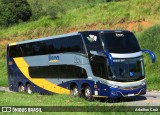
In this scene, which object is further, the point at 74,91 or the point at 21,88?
the point at 21,88

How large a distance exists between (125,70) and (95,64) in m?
1.60

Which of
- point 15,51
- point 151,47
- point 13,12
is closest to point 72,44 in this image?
point 15,51

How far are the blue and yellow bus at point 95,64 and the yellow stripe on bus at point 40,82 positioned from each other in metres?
0.04

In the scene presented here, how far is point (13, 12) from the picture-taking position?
58188mm

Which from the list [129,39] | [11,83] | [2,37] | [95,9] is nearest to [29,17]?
[2,37]

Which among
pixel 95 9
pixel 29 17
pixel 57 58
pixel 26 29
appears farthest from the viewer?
pixel 29 17

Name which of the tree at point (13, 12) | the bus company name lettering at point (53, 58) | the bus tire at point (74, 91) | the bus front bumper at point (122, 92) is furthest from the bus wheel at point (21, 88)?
the tree at point (13, 12)

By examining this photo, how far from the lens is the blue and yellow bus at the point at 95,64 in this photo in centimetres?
1895

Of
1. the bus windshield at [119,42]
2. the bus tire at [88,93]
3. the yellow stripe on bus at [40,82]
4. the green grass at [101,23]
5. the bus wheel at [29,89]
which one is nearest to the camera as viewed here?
the bus windshield at [119,42]

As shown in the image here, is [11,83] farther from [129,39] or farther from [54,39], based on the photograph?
[129,39]

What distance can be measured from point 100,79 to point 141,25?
22.1 metres

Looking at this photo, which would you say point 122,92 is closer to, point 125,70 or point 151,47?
point 125,70

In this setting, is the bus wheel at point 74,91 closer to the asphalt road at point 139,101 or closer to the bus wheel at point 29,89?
the asphalt road at point 139,101

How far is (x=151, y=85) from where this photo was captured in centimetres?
2766
